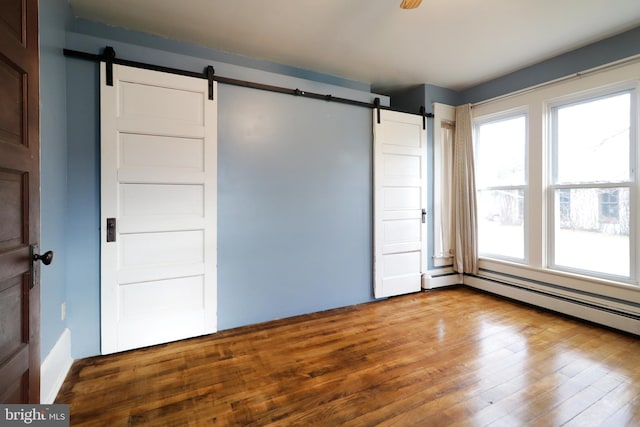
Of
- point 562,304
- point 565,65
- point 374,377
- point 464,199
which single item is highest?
point 565,65

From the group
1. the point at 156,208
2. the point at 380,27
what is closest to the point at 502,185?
the point at 380,27

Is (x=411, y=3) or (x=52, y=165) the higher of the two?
(x=411, y=3)

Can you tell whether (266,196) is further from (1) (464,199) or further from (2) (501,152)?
(2) (501,152)

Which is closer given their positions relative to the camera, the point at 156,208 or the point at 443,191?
the point at 156,208

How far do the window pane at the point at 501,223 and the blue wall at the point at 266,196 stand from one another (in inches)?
71.3

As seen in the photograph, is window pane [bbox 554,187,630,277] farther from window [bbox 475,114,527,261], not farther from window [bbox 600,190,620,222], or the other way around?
window [bbox 475,114,527,261]

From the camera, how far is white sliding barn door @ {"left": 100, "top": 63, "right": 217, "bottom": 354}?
220cm

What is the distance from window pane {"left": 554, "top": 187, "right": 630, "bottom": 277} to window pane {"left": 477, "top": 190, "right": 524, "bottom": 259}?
405 mm

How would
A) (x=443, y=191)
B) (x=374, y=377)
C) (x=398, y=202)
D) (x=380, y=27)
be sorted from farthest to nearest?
1. (x=443, y=191)
2. (x=398, y=202)
3. (x=380, y=27)
4. (x=374, y=377)

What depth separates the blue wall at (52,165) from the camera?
166cm

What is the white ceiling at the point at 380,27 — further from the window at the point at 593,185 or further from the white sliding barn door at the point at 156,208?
the window at the point at 593,185

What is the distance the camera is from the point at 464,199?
3830mm

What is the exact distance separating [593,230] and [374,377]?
2773 millimetres

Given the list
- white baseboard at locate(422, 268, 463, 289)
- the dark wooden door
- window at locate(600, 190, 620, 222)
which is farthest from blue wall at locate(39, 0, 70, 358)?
window at locate(600, 190, 620, 222)
